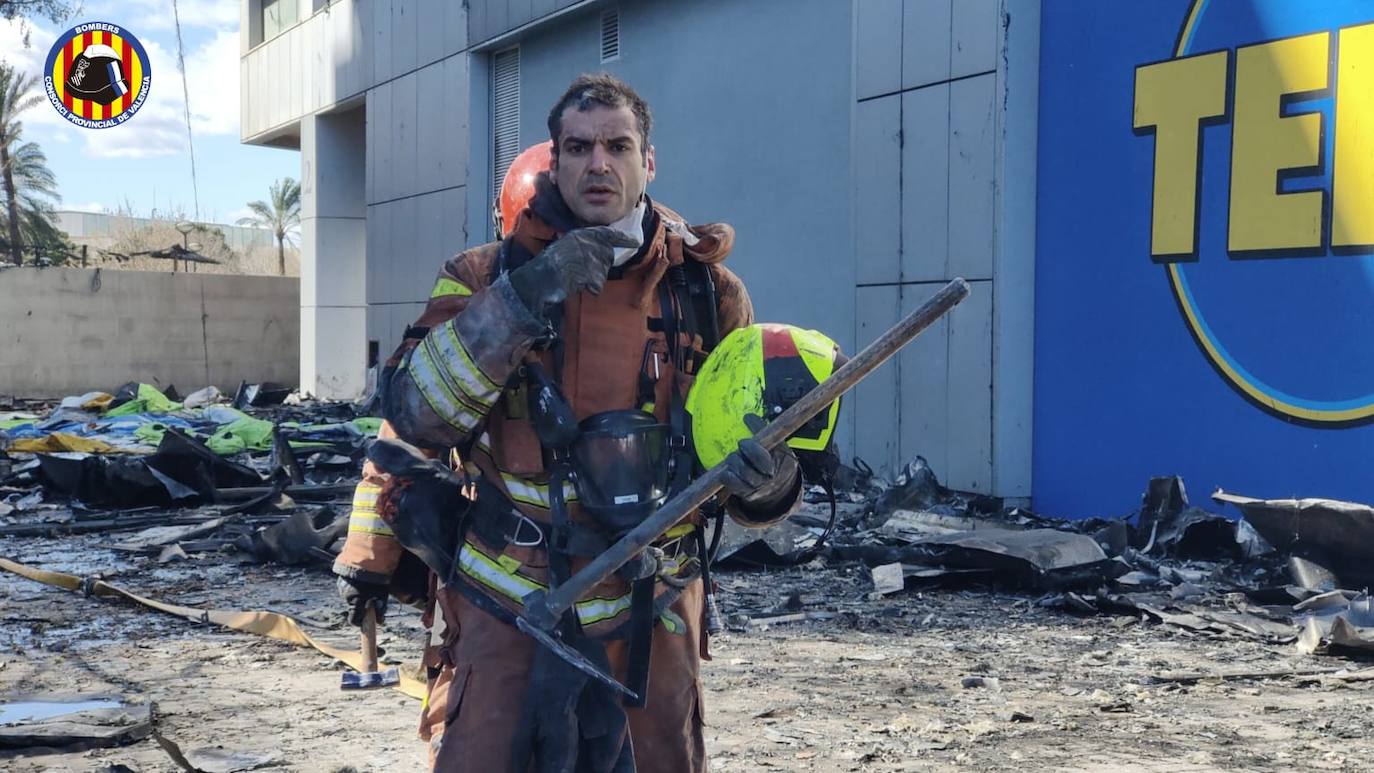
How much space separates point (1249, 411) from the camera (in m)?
7.89

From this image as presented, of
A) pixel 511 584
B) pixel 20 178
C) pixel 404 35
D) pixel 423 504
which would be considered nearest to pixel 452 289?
pixel 423 504

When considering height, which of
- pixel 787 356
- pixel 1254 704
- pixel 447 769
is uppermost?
pixel 787 356

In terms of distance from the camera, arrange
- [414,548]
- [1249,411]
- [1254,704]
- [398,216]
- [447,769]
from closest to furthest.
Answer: [447,769]
[414,548]
[1254,704]
[1249,411]
[398,216]

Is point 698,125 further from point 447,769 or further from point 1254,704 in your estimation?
point 447,769

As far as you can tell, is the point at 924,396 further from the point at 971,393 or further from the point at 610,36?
the point at 610,36

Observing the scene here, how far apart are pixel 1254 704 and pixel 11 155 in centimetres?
4450

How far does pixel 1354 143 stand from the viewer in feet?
24.2

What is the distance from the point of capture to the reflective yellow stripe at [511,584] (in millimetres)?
2553

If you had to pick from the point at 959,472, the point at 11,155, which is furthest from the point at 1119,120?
the point at 11,155

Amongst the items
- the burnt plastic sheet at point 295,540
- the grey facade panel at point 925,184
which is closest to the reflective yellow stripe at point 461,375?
the burnt plastic sheet at point 295,540

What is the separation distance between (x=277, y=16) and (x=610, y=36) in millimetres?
15351

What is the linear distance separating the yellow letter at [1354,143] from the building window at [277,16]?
22355 millimetres

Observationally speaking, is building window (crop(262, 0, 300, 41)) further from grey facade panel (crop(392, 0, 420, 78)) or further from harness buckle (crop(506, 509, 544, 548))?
harness buckle (crop(506, 509, 544, 548))

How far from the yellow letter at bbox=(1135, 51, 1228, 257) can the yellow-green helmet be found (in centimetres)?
647
